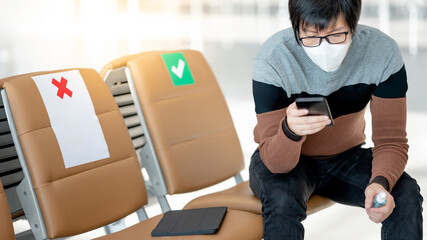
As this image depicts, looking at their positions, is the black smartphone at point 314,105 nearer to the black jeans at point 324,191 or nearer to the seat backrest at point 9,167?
the black jeans at point 324,191

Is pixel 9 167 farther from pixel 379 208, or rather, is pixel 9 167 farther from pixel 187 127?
pixel 379 208

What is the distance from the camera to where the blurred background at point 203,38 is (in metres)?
3.98

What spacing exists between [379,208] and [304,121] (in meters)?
0.33

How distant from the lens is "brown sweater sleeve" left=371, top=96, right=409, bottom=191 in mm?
1918

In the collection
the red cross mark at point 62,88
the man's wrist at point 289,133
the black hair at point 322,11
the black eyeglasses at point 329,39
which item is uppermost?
the black hair at point 322,11

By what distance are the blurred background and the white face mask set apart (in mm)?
1305

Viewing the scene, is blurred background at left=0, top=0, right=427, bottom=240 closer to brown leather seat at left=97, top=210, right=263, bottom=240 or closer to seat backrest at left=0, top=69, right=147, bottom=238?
seat backrest at left=0, top=69, right=147, bottom=238

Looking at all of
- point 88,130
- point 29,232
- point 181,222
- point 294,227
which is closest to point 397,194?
point 294,227

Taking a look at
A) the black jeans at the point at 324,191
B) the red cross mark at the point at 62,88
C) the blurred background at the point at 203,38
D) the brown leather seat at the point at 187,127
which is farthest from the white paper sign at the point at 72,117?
the blurred background at the point at 203,38

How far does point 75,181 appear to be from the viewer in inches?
76.8

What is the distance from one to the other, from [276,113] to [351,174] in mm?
345

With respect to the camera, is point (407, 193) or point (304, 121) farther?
point (407, 193)

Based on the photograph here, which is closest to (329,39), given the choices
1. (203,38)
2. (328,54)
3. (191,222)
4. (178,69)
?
(328,54)

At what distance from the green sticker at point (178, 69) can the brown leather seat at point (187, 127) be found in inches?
0.6
